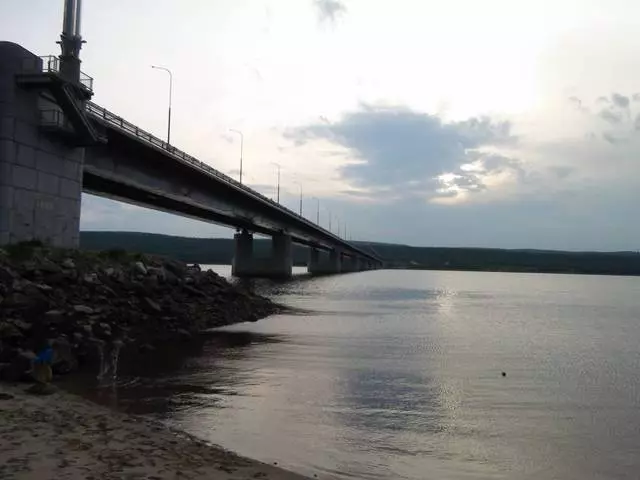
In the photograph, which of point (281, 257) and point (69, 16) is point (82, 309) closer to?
point (69, 16)

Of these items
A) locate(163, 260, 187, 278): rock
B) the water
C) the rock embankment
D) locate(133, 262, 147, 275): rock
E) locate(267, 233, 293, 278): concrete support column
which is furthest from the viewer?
locate(267, 233, 293, 278): concrete support column

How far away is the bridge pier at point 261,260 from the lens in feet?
379

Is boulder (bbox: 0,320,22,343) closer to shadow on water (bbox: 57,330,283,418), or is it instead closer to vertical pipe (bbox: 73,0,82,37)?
shadow on water (bbox: 57,330,283,418)

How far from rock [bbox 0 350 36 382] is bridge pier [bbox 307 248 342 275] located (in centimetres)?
15755

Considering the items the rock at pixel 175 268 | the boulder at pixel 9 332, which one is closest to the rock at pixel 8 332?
the boulder at pixel 9 332

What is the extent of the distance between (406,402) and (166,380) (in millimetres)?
7043

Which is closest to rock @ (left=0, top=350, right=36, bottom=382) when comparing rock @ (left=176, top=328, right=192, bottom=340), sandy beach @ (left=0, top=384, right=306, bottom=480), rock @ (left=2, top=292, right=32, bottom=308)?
sandy beach @ (left=0, top=384, right=306, bottom=480)

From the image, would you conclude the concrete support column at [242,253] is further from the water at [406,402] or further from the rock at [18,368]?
the rock at [18,368]

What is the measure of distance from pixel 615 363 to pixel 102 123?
33220 mm

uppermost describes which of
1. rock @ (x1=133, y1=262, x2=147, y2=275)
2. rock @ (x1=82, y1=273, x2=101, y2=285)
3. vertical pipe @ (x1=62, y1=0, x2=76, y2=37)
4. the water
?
vertical pipe @ (x1=62, y1=0, x2=76, y2=37)

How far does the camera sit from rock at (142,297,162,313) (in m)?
28.1

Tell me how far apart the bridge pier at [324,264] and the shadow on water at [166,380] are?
149471 millimetres

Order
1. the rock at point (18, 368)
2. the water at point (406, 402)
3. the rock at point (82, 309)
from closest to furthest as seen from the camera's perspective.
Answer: the water at point (406, 402) < the rock at point (18, 368) < the rock at point (82, 309)

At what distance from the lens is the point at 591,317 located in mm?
51812
